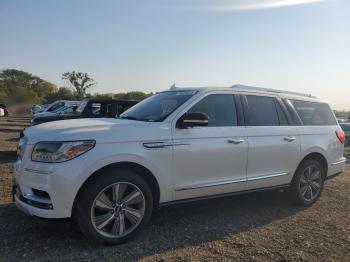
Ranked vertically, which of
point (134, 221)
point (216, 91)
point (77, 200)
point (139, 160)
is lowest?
point (134, 221)

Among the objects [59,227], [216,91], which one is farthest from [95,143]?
[216,91]

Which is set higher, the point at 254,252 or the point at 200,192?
the point at 200,192

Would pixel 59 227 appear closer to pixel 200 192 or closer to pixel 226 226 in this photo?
pixel 200 192

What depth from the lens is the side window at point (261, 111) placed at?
5.68 meters

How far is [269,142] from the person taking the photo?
571 centimetres

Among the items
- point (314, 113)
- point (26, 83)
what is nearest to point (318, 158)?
point (314, 113)

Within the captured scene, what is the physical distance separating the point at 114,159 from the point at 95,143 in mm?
275

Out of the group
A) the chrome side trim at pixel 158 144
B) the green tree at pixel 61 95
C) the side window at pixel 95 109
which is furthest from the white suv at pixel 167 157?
the green tree at pixel 61 95

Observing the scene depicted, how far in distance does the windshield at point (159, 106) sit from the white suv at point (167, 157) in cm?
2

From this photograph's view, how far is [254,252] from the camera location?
14.2ft

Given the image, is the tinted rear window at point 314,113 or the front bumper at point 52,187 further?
the tinted rear window at point 314,113

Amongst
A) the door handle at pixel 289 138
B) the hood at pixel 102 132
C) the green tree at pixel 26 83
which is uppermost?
the green tree at pixel 26 83

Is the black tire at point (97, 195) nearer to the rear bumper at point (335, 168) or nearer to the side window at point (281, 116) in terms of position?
the side window at point (281, 116)

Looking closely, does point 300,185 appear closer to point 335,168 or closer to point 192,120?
point 335,168
